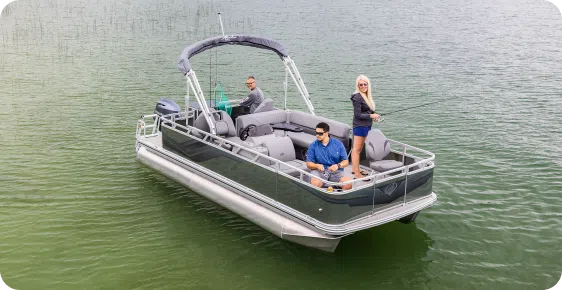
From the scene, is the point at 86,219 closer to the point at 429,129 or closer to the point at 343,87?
the point at 429,129

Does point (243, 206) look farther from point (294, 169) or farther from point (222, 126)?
point (222, 126)

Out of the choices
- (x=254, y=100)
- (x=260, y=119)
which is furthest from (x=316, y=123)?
(x=254, y=100)

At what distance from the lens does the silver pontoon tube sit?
8.77m

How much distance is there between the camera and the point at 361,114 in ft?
31.5

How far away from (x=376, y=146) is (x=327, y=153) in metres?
1.08

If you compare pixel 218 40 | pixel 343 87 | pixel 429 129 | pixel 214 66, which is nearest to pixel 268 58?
pixel 214 66

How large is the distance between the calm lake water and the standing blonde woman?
4.32 feet

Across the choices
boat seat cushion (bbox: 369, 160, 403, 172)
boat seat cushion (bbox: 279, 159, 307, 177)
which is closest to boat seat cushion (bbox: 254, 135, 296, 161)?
boat seat cushion (bbox: 279, 159, 307, 177)

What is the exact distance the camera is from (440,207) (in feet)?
36.3

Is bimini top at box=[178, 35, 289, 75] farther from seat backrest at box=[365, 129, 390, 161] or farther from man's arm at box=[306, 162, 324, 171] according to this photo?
man's arm at box=[306, 162, 324, 171]

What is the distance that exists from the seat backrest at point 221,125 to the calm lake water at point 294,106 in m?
1.34

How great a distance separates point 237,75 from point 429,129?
862 centimetres

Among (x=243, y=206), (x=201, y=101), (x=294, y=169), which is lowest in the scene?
(x=243, y=206)

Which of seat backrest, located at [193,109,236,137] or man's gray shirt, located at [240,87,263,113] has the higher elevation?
man's gray shirt, located at [240,87,263,113]
